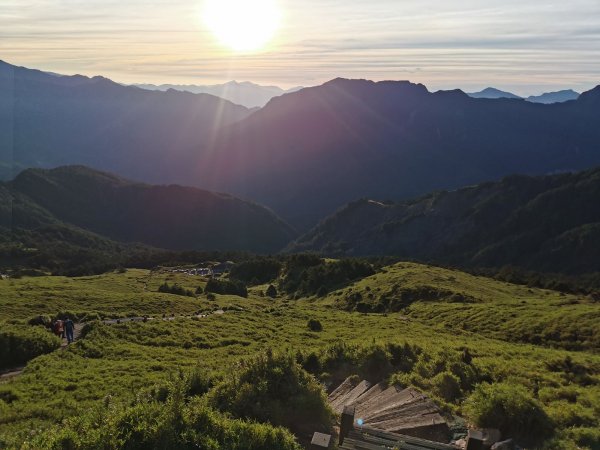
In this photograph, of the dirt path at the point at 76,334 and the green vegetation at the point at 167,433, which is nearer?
the green vegetation at the point at 167,433

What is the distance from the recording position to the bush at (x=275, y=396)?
12148 millimetres

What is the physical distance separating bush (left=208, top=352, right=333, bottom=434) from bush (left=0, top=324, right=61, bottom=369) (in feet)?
62.6

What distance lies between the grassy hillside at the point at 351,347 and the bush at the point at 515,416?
6.6 inches

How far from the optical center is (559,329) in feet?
123

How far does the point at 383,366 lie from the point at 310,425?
6.16 metres

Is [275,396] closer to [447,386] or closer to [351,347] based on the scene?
[447,386]

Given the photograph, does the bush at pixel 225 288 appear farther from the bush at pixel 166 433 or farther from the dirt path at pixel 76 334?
the bush at pixel 166 433

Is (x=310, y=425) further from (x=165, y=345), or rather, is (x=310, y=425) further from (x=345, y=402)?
(x=165, y=345)

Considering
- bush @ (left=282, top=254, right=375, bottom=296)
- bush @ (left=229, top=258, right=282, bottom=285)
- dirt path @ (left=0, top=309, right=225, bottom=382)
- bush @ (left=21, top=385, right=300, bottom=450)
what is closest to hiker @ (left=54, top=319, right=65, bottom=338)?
dirt path @ (left=0, top=309, right=225, bottom=382)

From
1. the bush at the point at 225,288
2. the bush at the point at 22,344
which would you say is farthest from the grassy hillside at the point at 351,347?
the bush at the point at 225,288

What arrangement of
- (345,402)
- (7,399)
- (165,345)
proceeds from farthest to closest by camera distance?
(165,345)
(7,399)
(345,402)

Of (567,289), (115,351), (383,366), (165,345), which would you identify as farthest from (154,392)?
(567,289)

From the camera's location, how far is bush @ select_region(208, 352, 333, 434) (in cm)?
1215

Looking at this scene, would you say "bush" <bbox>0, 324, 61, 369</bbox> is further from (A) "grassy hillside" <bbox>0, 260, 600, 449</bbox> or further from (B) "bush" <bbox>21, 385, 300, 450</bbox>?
(B) "bush" <bbox>21, 385, 300, 450</bbox>
